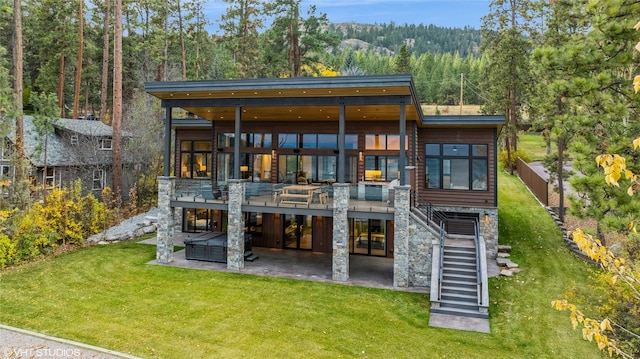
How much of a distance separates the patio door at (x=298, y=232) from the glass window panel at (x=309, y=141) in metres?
3.35

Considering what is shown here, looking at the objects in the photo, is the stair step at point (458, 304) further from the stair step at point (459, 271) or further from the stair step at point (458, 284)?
the stair step at point (459, 271)

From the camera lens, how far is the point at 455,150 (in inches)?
641

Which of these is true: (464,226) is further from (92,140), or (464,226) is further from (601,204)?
(92,140)

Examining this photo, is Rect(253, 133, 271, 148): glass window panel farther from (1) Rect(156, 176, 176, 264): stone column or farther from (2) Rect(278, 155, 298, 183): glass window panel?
(1) Rect(156, 176, 176, 264): stone column

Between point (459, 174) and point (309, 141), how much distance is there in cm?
691

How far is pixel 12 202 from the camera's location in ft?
49.3

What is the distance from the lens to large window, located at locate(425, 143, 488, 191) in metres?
16.0

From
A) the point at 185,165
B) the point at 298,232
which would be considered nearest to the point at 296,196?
the point at 298,232

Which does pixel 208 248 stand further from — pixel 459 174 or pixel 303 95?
pixel 459 174

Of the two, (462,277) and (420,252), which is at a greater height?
(420,252)

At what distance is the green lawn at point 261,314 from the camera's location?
8.27m

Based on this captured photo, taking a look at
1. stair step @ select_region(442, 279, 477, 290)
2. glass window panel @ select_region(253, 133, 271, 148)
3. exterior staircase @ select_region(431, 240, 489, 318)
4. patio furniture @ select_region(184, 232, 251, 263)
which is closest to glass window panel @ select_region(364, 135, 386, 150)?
glass window panel @ select_region(253, 133, 271, 148)

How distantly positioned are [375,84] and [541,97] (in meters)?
14.5

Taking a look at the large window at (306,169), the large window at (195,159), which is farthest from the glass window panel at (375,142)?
the large window at (195,159)
